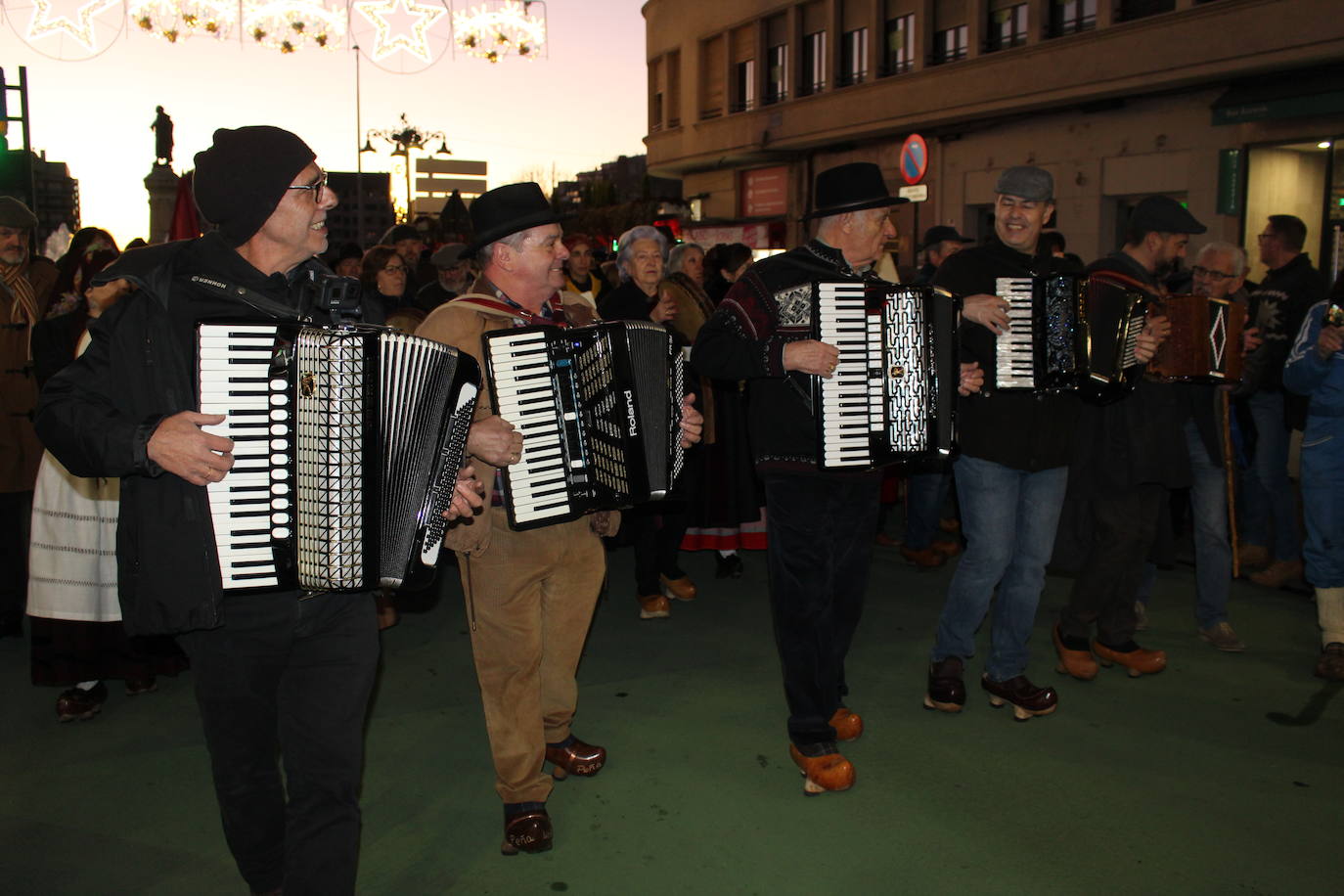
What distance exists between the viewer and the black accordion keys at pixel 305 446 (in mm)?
2365

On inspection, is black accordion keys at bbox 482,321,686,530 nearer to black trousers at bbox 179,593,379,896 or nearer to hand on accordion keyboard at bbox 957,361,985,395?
black trousers at bbox 179,593,379,896

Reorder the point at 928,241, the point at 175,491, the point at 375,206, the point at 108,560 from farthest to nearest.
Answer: the point at 375,206 < the point at 928,241 < the point at 108,560 < the point at 175,491

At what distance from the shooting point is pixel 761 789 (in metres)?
3.99

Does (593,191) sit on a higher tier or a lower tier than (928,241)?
higher

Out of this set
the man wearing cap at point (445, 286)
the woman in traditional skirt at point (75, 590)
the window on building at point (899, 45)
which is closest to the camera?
the woman in traditional skirt at point (75, 590)

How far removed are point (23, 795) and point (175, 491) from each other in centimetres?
232

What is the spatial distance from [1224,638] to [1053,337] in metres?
2.22

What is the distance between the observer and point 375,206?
5494 centimetres

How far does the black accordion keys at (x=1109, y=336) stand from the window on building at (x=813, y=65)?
24.0 m

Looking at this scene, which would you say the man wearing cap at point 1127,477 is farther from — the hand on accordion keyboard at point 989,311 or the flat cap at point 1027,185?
the hand on accordion keyboard at point 989,311

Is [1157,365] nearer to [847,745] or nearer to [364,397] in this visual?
[847,745]

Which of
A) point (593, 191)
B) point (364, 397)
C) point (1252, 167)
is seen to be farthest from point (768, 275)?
point (593, 191)

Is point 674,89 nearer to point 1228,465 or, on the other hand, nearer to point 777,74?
point 777,74

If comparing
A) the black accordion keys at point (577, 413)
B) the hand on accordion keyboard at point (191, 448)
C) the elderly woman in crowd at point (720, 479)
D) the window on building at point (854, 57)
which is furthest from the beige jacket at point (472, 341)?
the window on building at point (854, 57)
